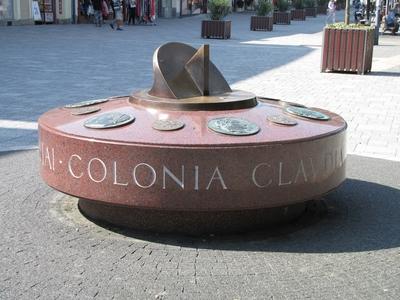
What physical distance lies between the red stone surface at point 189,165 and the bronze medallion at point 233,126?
0.17ft

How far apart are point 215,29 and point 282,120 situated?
844 inches

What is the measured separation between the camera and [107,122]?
4.87 meters

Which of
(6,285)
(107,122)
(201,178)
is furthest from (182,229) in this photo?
(6,285)

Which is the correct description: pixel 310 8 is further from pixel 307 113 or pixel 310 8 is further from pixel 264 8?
pixel 307 113

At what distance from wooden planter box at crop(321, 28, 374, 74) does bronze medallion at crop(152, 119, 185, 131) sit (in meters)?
A: 11.4

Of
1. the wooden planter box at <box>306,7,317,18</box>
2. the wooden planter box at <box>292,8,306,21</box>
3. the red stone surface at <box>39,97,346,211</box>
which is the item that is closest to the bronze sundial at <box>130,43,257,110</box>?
the red stone surface at <box>39,97,346,211</box>

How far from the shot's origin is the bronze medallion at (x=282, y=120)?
4965mm

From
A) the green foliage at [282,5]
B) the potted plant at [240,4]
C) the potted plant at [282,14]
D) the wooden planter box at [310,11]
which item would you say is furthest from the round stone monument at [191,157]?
the potted plant at [240,4]

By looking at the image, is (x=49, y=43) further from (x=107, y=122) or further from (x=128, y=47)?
(x=107, y=122)

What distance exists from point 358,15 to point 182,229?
3289 centimetres

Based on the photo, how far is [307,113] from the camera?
546cm

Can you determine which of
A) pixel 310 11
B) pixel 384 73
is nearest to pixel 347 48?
pixel 384 73

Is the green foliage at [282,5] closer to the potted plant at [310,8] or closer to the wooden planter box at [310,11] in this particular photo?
the potted plant at [310,8]

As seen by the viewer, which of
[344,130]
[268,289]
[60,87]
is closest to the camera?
[268,289]
